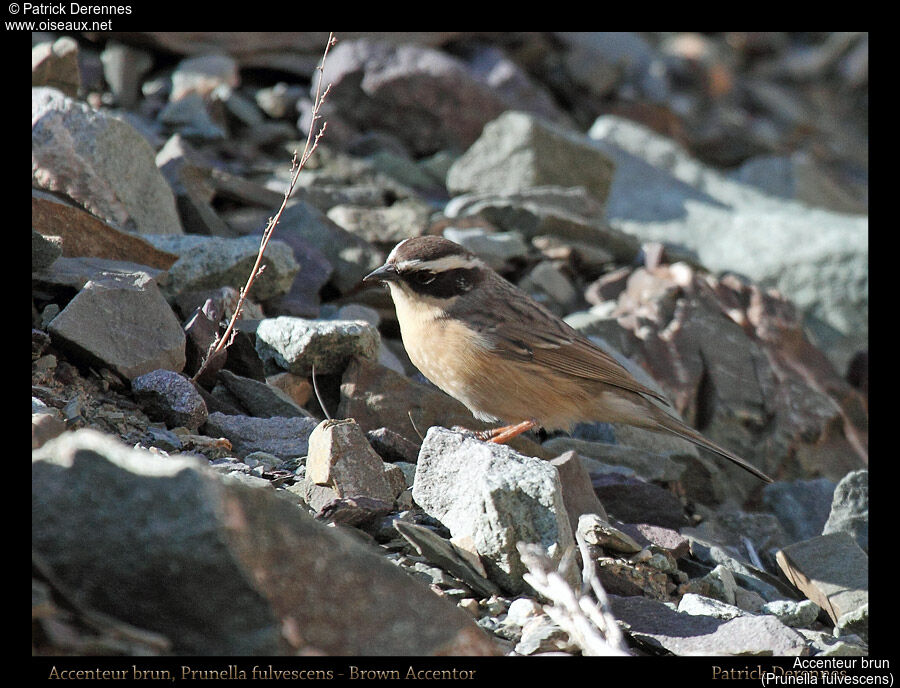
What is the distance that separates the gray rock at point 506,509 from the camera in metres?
4.28

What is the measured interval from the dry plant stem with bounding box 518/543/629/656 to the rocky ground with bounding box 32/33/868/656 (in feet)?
0.08

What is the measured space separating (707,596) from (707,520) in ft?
Answer: 5.30

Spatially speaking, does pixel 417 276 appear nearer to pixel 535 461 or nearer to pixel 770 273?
pixel 535 461

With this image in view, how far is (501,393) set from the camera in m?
6.20

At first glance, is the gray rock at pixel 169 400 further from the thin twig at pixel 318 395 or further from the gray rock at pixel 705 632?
the gray rock at pixel 705 632

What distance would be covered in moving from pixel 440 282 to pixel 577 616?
3275 millimetres

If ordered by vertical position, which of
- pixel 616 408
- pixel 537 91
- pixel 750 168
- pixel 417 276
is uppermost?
pixel 537 91

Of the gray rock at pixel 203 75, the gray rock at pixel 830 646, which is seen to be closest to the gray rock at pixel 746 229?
the gray rock at pixel 203 75

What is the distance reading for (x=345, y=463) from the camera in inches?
188

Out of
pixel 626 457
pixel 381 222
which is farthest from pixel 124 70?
pixel 626 457

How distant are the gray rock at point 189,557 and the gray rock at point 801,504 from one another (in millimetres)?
4770

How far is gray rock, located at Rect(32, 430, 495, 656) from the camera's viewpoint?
9.70 ft

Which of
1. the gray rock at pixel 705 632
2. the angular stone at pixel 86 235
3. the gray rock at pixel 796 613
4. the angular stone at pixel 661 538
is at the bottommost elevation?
the gray rock at pixel 796 613
